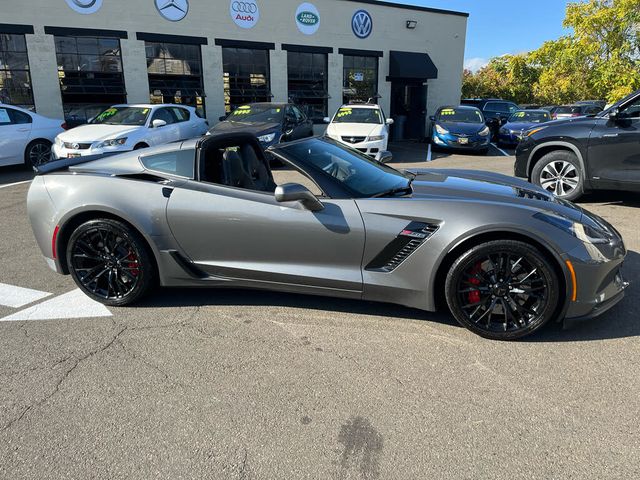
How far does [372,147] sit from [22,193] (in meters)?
7.29

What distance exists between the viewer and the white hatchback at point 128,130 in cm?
916

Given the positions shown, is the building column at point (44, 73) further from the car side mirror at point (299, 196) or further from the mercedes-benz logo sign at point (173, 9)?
the car side mirror at point (299, 196)

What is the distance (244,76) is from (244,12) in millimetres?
2124

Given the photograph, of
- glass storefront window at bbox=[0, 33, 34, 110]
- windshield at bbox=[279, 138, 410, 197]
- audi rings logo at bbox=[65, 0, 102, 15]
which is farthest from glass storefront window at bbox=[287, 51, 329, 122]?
windshield at bbox=[279, 138, 410, 197]

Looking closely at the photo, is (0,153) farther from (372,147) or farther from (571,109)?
(571,109)

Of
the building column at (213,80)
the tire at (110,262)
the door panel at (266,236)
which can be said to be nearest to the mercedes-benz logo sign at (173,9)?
the building column at (213,80)

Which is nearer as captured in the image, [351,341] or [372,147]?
[351,341]

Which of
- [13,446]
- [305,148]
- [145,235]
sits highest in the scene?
[305,148]

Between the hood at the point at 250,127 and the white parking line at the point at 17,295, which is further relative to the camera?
the hood at the point at 250,127

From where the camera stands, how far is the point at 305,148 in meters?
3.55

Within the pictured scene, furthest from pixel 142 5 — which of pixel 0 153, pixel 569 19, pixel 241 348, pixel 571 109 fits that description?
pixel 569 19

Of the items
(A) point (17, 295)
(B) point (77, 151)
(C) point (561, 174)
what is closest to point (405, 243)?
(A) point (17, 295)

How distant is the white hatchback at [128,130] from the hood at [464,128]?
723cm

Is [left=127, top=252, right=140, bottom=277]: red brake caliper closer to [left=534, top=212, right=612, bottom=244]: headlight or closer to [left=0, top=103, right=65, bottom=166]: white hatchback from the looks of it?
[left=534, top=212, right=612, bottom=244]: headlight
